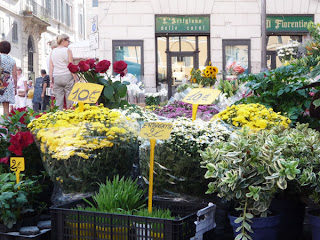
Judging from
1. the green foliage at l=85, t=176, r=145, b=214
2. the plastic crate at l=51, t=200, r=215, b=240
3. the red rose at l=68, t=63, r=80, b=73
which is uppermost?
the red rose at l=68, t=63, r=80, b=73

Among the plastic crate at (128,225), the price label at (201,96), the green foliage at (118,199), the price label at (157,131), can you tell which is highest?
the price label at (201,96)

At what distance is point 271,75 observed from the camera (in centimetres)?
450

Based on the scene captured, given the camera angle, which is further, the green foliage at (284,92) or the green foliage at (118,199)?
the green foliage at (284,92)

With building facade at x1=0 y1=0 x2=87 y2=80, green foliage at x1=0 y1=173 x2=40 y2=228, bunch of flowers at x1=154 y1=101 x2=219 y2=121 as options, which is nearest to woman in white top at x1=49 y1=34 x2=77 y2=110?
bunch of flowers at x1=154 y1=101 x2=219 y2=121

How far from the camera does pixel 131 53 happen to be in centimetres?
1423

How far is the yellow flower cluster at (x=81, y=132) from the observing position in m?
3.03

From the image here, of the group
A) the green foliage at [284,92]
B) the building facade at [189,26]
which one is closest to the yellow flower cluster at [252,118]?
the green foliage at [284,92]

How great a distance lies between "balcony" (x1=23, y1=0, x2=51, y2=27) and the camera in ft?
87.5

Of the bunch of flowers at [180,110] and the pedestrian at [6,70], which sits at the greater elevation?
the pedestrian at [6,70]

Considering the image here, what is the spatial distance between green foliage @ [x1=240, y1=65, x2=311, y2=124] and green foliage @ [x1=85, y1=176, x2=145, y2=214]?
1816mm

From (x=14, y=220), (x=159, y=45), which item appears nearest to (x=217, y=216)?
(x=14, y=220)

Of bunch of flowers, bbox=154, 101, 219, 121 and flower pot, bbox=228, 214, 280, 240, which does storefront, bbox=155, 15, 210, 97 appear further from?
flower pot, bbox=228, 214, 280, 240

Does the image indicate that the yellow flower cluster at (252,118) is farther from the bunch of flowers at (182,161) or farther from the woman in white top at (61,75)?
the woman in white top at (61,75)

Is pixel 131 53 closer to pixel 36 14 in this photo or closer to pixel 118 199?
pixel 118 199
